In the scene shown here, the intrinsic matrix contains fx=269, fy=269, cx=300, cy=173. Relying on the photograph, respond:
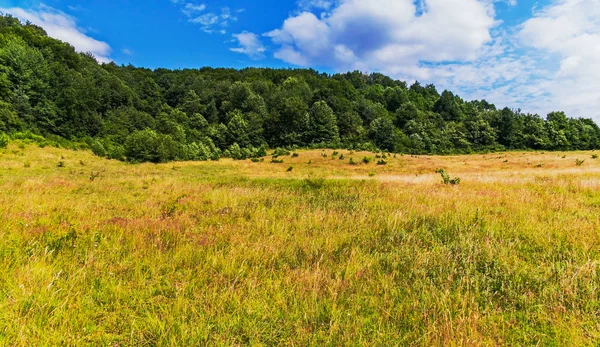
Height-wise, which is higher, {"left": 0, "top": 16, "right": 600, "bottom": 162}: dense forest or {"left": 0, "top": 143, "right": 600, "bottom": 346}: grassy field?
{"left": 0, "top": 16, "right": 600, "bottom": 162}: dense forest

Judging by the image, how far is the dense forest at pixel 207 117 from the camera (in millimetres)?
52906

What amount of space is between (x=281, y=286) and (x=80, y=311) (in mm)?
2179

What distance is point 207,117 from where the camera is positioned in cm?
9219

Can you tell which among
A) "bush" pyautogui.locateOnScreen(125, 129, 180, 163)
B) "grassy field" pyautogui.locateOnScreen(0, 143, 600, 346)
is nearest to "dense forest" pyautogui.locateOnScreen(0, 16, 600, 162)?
"bush" pyautogui.locateOnScreen(125, 129, 180, 163)

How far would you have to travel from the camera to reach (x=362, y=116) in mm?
96375

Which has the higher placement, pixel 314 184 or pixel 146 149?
pixel 146 149

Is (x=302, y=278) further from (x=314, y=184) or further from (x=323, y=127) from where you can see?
(x=323, y=127)

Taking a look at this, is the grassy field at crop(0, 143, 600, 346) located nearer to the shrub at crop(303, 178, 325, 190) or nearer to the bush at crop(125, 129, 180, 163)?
the shrub at crop(303, 178, 325, 190)

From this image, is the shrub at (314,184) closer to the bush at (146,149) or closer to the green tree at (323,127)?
the bush at (146,149)

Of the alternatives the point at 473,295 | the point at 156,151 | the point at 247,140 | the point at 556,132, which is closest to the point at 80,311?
the point at 473,295

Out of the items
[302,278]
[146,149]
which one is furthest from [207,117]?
[302,278]

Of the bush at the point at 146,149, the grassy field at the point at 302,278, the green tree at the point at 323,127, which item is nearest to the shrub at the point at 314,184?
the grassy field at the point at 302,278

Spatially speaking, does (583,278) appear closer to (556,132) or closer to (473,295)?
(473,295)

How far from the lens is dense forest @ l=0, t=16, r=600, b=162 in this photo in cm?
5291
